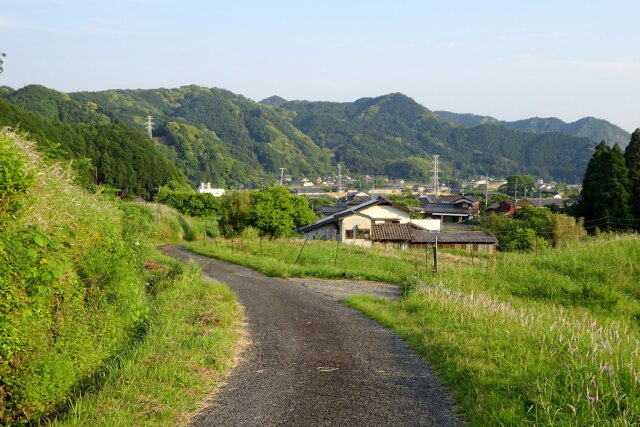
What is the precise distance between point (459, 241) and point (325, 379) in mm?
33097

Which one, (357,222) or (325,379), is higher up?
(325,379)

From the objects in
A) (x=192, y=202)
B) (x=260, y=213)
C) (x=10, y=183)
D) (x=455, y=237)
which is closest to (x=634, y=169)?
(x=455, y=237)

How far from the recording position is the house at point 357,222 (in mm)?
37375

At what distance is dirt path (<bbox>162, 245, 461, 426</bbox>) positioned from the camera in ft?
A: 17.0

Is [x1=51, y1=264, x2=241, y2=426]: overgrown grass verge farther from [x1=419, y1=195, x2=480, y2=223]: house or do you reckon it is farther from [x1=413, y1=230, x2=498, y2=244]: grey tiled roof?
[x1=419, y1=195, x2=480, y2=223]: house

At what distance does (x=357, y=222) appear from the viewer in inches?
1478

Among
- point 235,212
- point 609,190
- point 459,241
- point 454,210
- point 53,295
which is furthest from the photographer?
point 454,210

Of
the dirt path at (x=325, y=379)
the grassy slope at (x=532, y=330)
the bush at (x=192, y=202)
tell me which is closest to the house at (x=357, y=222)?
the bush at (x=192, y=202)

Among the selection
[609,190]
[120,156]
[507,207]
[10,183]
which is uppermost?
[120,156]

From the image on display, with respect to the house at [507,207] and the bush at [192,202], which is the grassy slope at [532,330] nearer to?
the bush at [192,202]

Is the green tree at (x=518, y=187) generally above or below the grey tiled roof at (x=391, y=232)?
above

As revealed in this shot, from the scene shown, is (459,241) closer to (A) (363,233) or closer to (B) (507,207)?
(A) (363,233)

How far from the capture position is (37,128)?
42688 millimetres

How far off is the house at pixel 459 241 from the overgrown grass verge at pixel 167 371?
29007 mm
